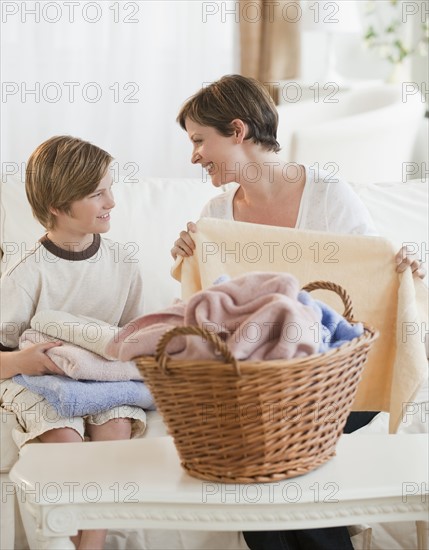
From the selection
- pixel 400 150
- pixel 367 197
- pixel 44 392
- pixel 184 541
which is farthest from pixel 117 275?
pixel 400 150

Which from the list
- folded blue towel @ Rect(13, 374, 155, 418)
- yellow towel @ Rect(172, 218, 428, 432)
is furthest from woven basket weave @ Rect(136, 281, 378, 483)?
folded blue towel @ Rect(13, 374, 155, 418)

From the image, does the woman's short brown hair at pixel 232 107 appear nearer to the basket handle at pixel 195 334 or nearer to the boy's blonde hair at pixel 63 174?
the boy's blonde hair at pixel 63 174

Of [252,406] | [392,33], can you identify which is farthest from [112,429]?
[392,33]

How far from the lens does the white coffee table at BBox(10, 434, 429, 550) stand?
1.27m

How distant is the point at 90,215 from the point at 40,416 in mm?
435

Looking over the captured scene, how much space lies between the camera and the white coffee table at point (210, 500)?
1.27 metres

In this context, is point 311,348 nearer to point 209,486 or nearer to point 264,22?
point 209,486

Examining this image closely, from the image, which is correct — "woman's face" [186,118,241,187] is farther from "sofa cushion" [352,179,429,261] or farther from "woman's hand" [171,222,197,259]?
"sofa cushion" [352,179,429,261]

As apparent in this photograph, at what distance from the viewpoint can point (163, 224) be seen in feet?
7.48

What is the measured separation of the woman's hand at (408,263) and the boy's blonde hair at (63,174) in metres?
0.64

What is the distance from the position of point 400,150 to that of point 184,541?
75.8 inches

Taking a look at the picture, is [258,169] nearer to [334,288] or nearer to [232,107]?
[232,107]

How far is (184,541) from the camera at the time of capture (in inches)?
72.1

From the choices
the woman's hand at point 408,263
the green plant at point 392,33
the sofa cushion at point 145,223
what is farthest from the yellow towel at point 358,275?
the green plant at point 392,33
